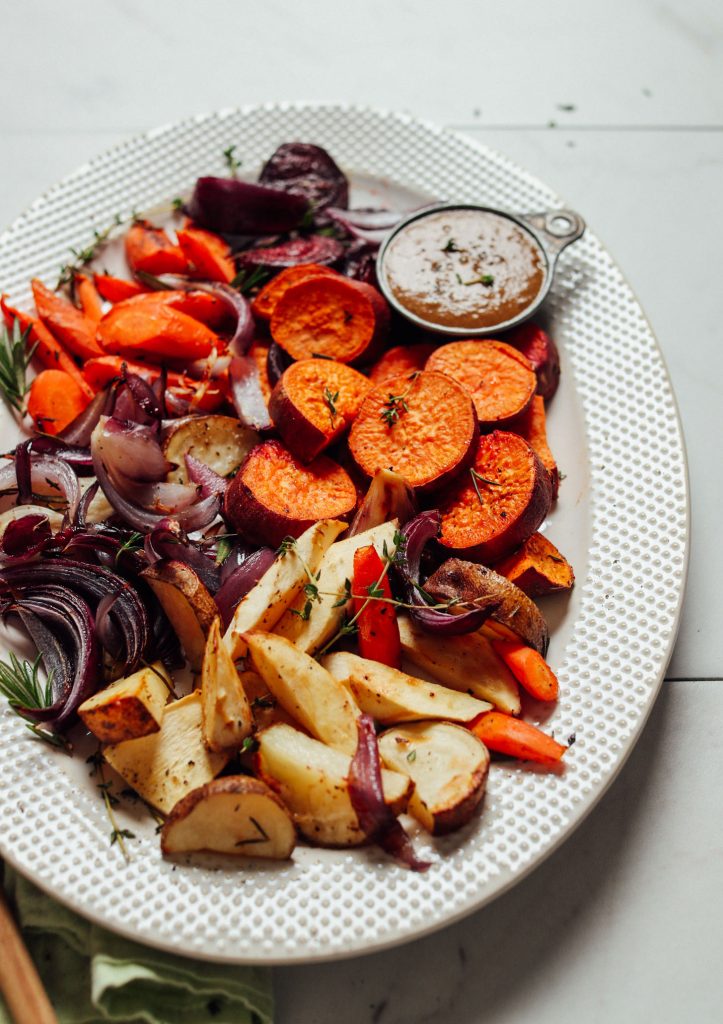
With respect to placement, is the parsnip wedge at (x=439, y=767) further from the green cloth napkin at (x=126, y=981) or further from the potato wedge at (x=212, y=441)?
the potato wedge at (x=212, y=441)

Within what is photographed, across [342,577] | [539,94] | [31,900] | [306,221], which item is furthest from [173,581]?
[539,94]

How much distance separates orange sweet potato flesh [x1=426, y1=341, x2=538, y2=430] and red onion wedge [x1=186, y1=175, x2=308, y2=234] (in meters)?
0.84

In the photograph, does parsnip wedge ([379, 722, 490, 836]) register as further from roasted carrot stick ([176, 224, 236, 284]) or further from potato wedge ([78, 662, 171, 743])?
roasted carrot stick ([176, 224, 236, 284])

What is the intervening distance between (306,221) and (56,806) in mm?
2159

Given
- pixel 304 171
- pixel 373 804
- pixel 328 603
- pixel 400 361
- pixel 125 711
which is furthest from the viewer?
pixel 304 171

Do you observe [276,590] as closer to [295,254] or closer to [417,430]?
[417,430]

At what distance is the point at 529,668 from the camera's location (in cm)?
259

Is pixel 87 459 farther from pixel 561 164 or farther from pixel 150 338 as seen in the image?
pixel 561 164

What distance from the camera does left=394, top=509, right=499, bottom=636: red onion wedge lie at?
8.21 ft

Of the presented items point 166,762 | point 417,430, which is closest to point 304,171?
point 417,430

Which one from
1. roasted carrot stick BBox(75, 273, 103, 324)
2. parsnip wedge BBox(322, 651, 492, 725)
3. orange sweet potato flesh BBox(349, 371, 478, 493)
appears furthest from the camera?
roasted carrot stick BBox(75, 273, 103, 324)

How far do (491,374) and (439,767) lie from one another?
1.28 m

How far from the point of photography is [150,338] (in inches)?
124

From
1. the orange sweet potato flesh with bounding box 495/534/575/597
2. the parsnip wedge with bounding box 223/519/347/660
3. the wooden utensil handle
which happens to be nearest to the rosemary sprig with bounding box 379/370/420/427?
the parsnip wedge with bounding box 223/519/347/660
